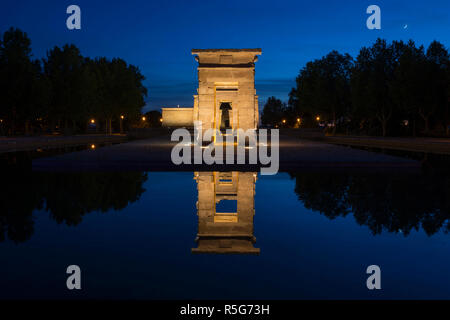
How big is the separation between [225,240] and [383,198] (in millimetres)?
→ 5067

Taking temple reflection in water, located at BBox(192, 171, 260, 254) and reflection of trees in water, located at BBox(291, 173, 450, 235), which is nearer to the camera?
temple reflection in water, located at BBox(192, 171, 260, 254)

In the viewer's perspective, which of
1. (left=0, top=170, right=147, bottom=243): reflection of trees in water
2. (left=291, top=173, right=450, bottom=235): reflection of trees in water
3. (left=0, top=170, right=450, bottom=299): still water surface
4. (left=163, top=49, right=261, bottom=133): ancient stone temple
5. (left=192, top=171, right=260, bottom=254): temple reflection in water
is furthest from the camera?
(left=163, top=49, right=261, bottom=133): ancient stone temple

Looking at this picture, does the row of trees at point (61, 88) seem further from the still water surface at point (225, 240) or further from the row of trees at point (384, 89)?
the still water surface at point (225, 240)

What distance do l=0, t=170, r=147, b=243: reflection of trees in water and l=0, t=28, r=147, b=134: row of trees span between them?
33813mm

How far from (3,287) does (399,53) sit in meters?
54.7

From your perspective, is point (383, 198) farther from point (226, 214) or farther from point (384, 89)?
point (384, 89)

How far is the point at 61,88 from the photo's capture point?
52.4 meters

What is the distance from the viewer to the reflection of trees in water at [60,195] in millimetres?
8070

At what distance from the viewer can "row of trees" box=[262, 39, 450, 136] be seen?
4600cm

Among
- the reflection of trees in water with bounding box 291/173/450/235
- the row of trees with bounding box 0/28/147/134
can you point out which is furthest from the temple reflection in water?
the row of trees with bounding box 0/28/147/134

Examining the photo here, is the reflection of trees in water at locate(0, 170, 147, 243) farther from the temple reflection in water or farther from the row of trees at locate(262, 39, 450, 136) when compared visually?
the row of trees at locate(262, 39, 450, 136)

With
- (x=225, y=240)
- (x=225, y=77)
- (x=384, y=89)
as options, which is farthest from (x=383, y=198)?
(x=384, y=89)

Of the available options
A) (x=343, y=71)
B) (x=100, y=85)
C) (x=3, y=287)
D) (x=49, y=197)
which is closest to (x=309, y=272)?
(x=3, y=287)

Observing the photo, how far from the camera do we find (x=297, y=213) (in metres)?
8.88
